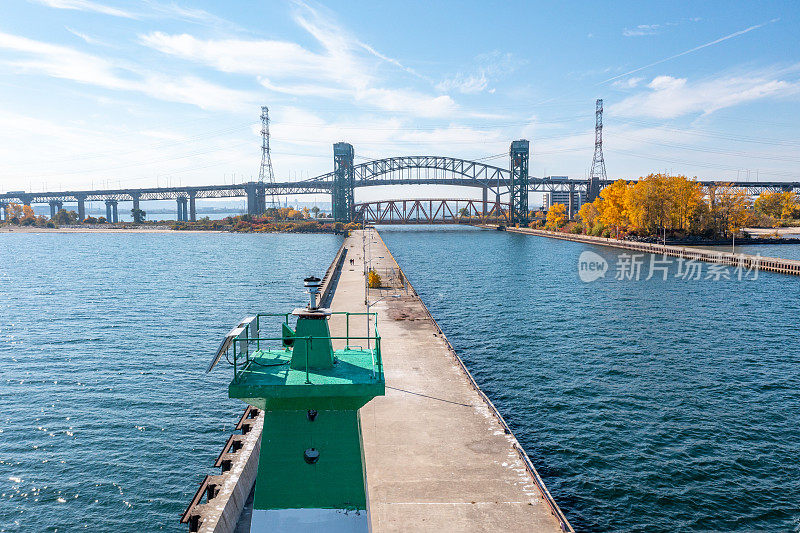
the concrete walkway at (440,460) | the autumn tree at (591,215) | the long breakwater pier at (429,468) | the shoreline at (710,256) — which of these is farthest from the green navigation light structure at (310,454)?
the autumn tree at (591,215)

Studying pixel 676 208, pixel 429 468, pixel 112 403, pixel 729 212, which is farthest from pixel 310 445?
pixel 729 212

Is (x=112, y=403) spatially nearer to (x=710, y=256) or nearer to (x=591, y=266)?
(x=591, y=266)

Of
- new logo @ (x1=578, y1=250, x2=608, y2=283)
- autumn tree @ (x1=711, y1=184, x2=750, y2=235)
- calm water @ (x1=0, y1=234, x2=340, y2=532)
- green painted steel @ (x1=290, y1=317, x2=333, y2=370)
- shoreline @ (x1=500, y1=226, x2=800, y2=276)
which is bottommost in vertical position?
calm water @ (x1=0, y1=234, x2=340, y2=532)

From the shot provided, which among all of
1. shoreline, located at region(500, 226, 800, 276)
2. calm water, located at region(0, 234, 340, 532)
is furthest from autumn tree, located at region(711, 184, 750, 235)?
calm water, located at region(0, 234, 340, 532)

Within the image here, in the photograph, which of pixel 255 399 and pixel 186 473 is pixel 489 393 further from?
pixel 255 399

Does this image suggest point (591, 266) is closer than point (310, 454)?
No

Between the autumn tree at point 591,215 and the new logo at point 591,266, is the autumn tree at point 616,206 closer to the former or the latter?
the autumn tree at point 591,215

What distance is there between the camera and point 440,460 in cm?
1738

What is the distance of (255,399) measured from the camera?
9.96 meters

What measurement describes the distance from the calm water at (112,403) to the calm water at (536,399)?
0.33ft

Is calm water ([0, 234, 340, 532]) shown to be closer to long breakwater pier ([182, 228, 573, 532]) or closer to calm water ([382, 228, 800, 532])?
long breakwater pier ([182, 228, 573, 532])

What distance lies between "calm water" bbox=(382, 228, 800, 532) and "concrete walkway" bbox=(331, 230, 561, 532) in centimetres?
274

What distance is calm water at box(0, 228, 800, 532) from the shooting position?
1867 centimetres

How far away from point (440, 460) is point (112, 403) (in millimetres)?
18770
